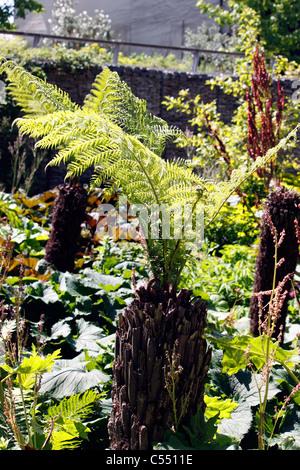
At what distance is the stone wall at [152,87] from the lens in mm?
11742

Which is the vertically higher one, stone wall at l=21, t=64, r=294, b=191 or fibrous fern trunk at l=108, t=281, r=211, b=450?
stone wall at l=21, t=64, r=294, b=191

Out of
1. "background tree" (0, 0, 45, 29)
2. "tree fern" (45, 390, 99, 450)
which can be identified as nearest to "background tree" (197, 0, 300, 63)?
"background tree" (0, 0, 45, 29)

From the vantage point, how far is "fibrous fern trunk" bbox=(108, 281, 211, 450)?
1841mm

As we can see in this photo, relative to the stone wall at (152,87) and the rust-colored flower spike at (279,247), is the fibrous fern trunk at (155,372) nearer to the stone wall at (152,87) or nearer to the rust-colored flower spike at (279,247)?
the rust-colored flower spike at (279,247)

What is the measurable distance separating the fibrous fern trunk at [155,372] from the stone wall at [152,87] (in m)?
10.1

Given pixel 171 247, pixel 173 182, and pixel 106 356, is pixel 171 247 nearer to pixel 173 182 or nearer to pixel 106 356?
pixel 173 182

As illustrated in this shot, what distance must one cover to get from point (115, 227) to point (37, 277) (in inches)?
74.3

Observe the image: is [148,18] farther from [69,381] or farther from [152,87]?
[69,381]

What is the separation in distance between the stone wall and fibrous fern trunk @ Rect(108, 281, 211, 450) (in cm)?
1008

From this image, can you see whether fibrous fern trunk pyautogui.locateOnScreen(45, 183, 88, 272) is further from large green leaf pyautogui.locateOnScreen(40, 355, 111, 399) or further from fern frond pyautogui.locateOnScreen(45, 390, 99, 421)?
fern frond pyautogui.locateOnScreen(45, 390, 99, 421)

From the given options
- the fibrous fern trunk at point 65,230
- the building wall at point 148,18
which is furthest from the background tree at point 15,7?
the fibrous fern trunk at point 65,230

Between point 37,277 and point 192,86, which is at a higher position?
point 192,86
